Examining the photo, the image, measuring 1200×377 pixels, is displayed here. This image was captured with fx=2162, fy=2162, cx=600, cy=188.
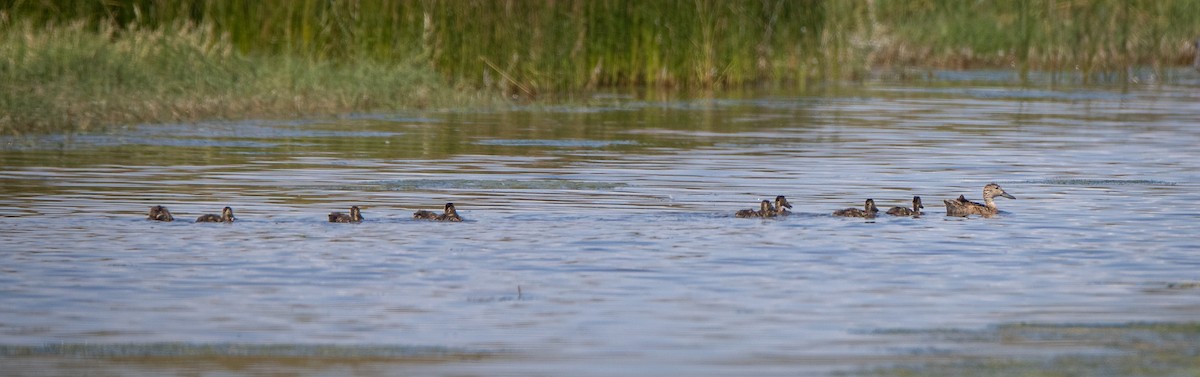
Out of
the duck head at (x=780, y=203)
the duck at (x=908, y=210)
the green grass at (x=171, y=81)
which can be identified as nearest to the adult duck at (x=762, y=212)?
the duck head at (x=780, y=203)

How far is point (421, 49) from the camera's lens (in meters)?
27.4

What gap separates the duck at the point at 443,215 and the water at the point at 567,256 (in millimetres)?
146

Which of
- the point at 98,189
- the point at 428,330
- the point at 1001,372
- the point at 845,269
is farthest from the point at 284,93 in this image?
the point at 1001,372

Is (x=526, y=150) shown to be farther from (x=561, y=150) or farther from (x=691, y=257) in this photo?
(x=691, y=257)

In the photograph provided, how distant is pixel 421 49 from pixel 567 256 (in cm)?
1645

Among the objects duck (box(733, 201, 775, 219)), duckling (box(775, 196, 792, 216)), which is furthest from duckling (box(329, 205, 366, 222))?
duckling (box(775, 196, 792, 216))

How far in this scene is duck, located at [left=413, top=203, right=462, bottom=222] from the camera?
12711mm

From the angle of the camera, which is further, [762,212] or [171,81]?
[171,81]

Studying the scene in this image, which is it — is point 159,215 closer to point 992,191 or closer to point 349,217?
point 349,217

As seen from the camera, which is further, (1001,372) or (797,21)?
(797,21)

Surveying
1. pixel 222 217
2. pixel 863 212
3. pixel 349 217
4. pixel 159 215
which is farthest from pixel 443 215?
pixel 863 212

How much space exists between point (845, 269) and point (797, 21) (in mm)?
23310

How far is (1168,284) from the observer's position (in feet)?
33.4

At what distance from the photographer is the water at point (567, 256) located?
27.1 feet
